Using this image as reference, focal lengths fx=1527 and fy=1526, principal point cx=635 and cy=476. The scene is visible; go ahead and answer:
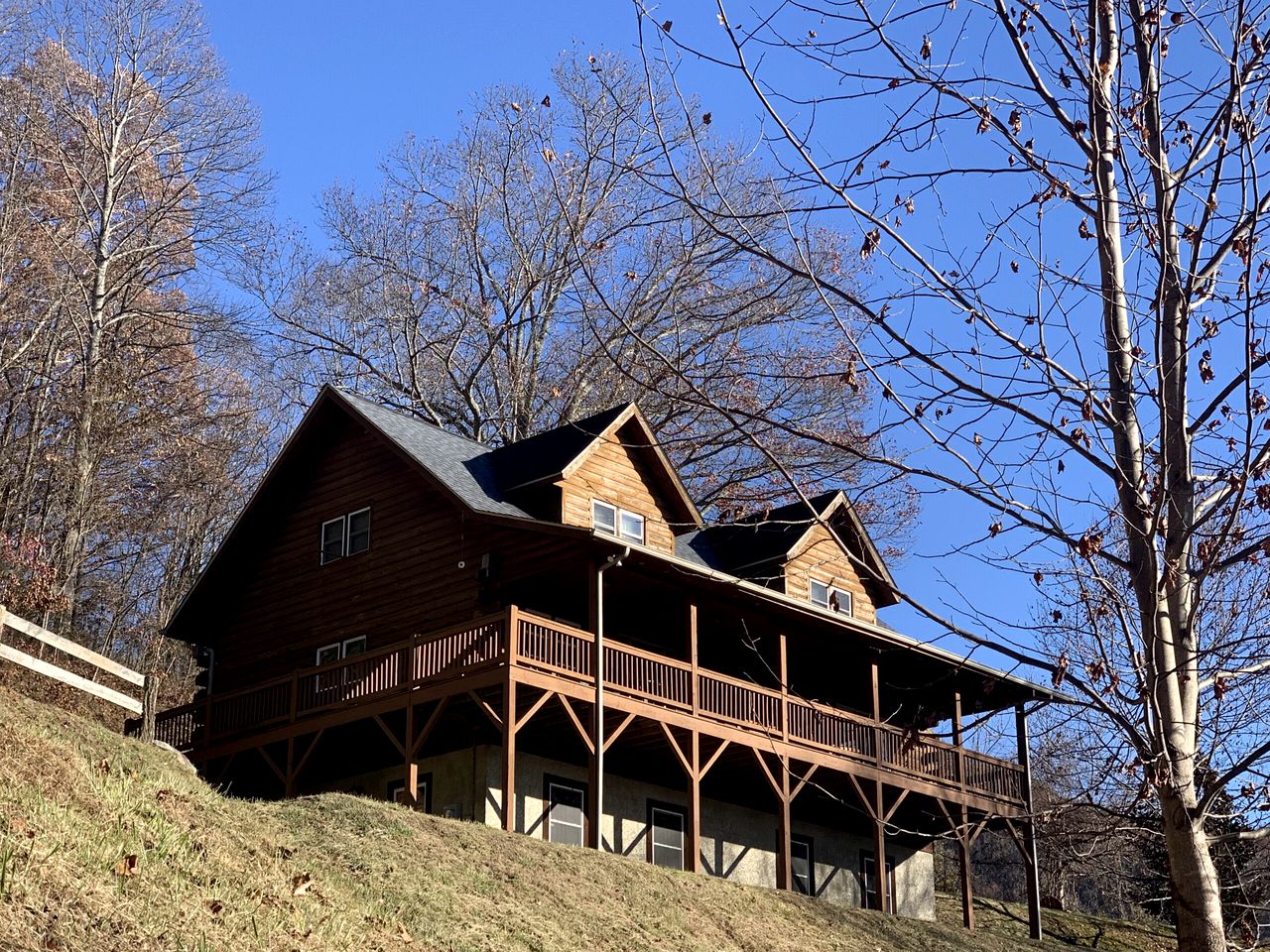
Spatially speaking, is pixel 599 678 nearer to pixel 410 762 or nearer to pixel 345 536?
Answer: pixel 410 762

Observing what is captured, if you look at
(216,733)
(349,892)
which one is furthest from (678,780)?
(349,892)

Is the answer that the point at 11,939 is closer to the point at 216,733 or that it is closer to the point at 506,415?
the point at 216,733

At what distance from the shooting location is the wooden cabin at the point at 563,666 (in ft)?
80.9

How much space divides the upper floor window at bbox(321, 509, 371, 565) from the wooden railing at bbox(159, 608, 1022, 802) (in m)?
2.45

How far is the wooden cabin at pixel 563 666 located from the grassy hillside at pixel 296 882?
215 cm

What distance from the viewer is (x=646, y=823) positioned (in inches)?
1087

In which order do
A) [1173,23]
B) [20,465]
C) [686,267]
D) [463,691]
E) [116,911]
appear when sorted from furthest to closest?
[686,267], [20,465], [463,691], [116,911], [1173,23]

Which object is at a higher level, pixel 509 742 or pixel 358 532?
pixel 358 532

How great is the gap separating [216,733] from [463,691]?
6.50 metres

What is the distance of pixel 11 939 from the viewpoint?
395 inches

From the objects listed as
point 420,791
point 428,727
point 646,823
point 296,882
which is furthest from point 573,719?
point 296,882

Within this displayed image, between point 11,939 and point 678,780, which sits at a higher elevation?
point 678,780

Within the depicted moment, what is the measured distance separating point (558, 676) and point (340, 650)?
6.34 meters

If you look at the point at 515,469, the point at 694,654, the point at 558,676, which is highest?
the point at 515,469
